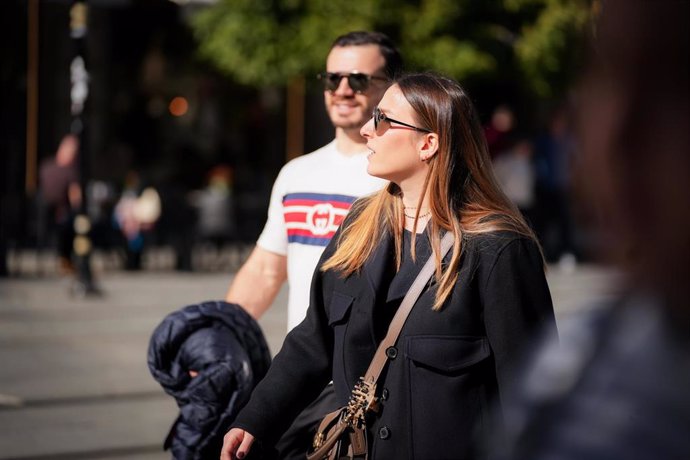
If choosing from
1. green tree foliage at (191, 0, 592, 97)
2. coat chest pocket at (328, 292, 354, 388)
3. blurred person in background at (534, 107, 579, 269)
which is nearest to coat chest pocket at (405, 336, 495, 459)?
coat chest pocket at (328, 292, 354, 388)

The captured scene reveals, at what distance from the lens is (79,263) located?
13.4 meters

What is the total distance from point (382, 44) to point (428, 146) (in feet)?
4.39

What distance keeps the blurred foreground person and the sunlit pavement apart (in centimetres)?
285

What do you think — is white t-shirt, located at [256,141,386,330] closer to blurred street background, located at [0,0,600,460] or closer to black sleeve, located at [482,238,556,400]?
black sleeve, located at [482,238,556,400]

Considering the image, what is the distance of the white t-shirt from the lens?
4094mm

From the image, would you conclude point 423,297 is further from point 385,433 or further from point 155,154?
point 155,154

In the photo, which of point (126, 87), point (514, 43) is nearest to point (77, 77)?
point (514, 43)

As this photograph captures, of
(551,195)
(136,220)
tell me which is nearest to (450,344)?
(136,220)

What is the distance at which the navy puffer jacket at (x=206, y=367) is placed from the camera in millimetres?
3963

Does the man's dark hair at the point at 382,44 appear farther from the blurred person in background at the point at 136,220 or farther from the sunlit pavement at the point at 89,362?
the blurred person in background at the point at 136,220

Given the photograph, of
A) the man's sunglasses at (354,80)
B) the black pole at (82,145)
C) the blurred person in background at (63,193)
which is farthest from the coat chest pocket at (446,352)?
the blurred person in background at (63,193)

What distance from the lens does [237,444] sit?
133 inches

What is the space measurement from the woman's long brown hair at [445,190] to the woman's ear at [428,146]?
0.01 meters

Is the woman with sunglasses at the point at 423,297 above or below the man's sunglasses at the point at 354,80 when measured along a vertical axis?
below
